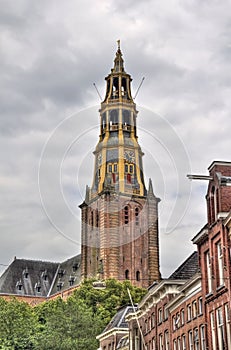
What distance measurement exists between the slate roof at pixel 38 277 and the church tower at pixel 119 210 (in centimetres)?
2199

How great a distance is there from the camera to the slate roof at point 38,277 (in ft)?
523

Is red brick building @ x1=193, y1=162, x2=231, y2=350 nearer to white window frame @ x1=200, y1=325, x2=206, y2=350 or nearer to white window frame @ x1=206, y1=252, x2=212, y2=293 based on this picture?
white window frame @ x1=206, y1=252, x2=212, y2=293

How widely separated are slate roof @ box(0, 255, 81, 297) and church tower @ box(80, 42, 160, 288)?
72.1 feet

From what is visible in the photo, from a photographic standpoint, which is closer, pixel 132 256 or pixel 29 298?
pixel 132 256

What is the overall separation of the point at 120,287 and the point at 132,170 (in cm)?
3828

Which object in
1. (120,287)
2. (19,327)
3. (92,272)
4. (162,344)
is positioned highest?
(92,272)

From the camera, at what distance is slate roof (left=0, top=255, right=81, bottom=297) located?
6280 inches

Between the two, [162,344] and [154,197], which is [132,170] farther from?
[162,344]

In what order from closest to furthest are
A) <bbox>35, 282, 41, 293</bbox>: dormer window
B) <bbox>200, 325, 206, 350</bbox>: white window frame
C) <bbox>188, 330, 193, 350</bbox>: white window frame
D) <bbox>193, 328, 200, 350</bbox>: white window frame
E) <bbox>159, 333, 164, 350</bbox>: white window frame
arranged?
1. <bbox>200, 325, 206, 350</bbox>: white window frame
2. <bbox>193, 328, 200, 350</bbox>: white window frame
3. <bbox>188, 330, 193, 350</bbox>: white window frame
4. <bbox>159, 333, 164, 350</bbox>: white window frame
5. <bbox>35, 282, 41, 293</bbox>: dormer window

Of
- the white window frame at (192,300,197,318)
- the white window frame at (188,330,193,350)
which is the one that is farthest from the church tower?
the white window frame at (192,300,197,318)

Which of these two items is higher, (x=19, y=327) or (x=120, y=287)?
(x=120, y=287)

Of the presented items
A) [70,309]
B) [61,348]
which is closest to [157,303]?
[61,348]

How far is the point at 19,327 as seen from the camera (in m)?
83.8

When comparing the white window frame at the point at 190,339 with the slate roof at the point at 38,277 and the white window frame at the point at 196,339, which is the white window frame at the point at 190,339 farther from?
the slate roof at the point at 38,277
